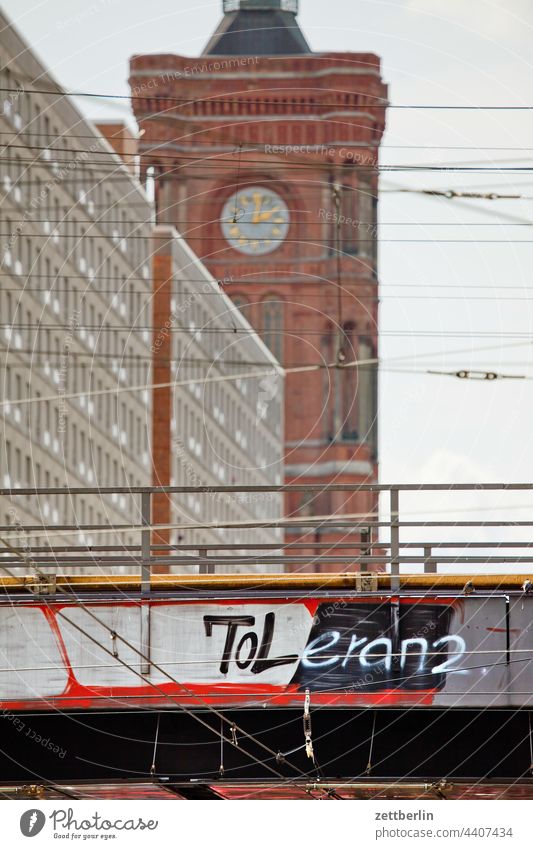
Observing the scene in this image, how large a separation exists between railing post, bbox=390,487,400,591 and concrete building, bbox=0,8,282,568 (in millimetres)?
67338

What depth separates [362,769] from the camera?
96.2 feet

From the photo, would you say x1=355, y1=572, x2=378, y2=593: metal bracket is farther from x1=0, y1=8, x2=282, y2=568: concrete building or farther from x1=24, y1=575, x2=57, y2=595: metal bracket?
x1=0, y1=8, x2=282, y2=568: concrete building

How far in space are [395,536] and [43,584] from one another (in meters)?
4.71

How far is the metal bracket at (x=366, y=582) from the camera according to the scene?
2938 cm

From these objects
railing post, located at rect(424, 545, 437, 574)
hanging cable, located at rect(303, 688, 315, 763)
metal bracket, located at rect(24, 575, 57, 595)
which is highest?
railing post, located at rect(424, 545, 437, 574)

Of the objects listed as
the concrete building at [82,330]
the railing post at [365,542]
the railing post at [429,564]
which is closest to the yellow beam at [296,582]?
the railing post at [365,542]

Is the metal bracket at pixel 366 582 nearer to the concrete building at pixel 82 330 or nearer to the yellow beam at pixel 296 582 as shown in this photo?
the yellow beam at pixel 296 582

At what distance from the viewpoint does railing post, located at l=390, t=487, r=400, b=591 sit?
94.5 feet

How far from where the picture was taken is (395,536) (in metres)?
29.1

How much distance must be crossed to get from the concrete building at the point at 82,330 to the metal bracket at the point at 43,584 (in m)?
66.4

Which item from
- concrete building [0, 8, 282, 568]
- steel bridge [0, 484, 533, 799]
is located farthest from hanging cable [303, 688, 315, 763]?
concrete building [0, 8, 282, 568]

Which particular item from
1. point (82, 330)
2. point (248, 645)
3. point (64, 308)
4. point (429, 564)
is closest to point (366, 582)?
point (429, 564)

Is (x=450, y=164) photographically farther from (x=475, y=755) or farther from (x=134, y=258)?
(x=134, y=258)

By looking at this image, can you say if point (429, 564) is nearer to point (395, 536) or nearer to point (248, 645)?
point (395, 536)
